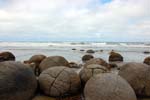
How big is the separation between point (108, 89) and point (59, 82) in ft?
6.19

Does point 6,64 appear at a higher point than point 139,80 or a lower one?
higher

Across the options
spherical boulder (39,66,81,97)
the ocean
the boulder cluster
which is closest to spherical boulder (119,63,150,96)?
the boulder cluster

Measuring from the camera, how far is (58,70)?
6.85 metres

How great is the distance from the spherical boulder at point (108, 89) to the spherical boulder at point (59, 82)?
40.8 inches

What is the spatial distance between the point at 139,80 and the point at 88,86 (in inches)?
81.0

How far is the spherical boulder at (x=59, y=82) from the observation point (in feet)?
21.3

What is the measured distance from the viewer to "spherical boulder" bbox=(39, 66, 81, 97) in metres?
6.48

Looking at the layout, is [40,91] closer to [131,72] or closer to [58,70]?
[58,70]

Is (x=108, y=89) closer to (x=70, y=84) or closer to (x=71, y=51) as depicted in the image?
(x=70, y=84)

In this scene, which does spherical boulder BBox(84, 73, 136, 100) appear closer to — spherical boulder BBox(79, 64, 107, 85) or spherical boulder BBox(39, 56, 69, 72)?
spherical boulder BBox(79, 64, 107, 85)

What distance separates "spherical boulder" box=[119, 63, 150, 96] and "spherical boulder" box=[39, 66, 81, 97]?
1.88 metres

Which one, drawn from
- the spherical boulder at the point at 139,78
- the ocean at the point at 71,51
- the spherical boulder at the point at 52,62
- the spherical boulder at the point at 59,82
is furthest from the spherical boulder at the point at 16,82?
the ocean at the point at 71,51

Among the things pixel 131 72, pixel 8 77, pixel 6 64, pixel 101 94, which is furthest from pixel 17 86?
pixel 131 72

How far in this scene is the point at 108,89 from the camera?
5.36 meters
